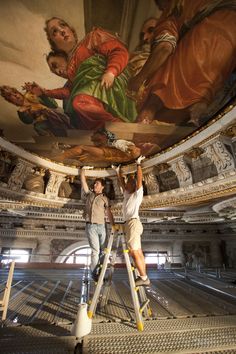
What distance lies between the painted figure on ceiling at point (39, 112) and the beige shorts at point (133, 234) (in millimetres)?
3404

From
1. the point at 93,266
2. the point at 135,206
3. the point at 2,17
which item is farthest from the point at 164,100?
the point at 93,266

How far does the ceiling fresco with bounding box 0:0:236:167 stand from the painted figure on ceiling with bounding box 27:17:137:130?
2cm

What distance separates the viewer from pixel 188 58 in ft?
12.2

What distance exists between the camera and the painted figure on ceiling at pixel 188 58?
10.7 feet

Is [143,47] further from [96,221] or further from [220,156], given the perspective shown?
[96,221]

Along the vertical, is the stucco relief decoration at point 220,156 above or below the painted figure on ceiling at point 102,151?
below

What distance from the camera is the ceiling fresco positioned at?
Answer: 10.6ft

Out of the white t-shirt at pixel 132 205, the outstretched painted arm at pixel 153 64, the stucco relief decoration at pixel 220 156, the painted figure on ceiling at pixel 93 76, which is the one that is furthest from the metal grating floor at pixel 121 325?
the outstretched painted arm at pixel 153 64

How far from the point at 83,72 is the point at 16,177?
3673mm

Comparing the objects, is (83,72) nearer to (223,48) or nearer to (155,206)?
(223,48)

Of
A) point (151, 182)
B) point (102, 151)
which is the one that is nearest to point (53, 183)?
point (102, 151)

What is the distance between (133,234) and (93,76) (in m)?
3.35

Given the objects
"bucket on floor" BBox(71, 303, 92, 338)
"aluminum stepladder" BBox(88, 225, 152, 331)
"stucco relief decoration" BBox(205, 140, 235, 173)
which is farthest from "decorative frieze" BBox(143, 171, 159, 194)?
"bucket on floor" BBox(71, 303, 92, 338)

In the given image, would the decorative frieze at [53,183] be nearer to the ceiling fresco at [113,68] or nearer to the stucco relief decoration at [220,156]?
the ceiling fresco at [113,68]
